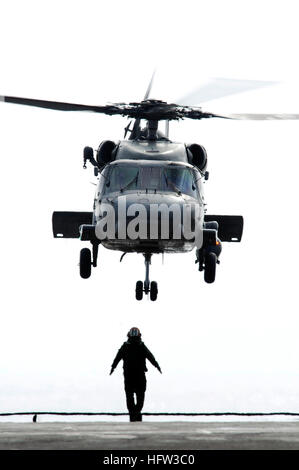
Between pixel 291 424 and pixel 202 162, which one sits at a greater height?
pixel 202 162

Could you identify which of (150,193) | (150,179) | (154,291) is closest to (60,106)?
(150,179)

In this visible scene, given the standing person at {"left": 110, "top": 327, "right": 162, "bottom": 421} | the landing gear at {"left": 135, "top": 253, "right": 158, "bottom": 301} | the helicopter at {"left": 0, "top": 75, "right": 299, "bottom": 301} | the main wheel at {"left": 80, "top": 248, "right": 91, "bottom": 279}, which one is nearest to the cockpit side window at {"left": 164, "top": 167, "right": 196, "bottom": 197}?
the helicopter at {"left": 0, "top": 75, "right": 299, "bottom": 301}

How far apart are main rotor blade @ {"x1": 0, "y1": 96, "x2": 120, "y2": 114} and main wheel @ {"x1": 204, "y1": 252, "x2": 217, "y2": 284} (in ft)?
16.5

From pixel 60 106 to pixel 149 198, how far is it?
4476 mm

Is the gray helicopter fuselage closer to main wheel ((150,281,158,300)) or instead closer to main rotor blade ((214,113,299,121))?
main rotor blade ((214,113,299,121))

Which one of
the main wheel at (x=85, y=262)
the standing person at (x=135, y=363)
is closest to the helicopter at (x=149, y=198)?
the main wheel at (x=85, y=262)

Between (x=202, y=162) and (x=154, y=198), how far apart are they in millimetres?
4173

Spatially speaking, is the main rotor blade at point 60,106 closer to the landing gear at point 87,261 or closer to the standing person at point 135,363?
the landing gear at point 87,261

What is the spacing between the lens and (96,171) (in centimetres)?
2998

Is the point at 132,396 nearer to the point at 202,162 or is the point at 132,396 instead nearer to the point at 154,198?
the point at 154,198

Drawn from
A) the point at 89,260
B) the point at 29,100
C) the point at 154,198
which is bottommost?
the point at 89,260

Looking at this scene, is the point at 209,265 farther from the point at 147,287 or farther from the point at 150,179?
the point at 150,179
